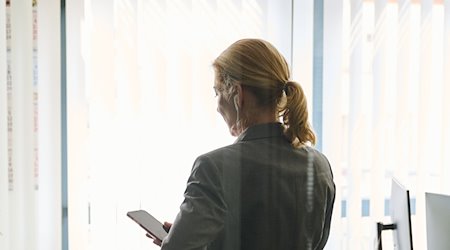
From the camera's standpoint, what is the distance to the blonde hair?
109 centimetres

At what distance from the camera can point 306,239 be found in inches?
43.4

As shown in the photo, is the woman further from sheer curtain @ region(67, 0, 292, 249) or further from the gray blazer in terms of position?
sheer curtain @ region(67, 0, 292, 249)

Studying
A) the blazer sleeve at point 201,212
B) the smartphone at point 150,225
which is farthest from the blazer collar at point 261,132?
the smartphone at point 150,225

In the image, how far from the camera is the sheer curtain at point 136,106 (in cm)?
167

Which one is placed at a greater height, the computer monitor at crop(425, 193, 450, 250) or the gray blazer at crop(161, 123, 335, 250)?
the gray blazer at crop(161, 123, 335, 250)

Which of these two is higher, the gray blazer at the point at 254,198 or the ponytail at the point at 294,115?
the ponytail at the point at 294,115

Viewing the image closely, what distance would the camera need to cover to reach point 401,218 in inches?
50.9

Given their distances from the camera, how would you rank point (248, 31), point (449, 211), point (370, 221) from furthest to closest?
1. point (370, 221)
2. point (248, 31)
3. point (449, 211)

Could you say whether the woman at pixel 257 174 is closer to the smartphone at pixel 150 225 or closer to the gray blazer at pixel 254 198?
the gray blazer at pixel 254 198

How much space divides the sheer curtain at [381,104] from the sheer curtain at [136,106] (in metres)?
0.48
